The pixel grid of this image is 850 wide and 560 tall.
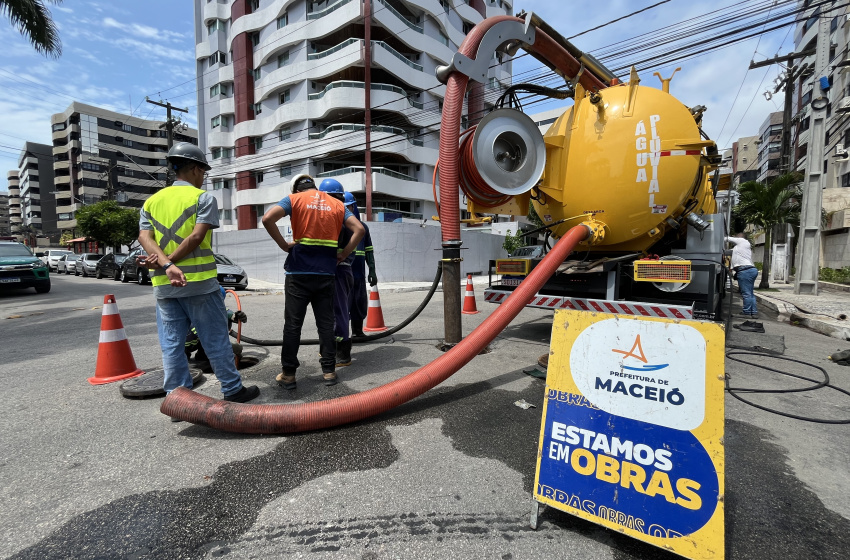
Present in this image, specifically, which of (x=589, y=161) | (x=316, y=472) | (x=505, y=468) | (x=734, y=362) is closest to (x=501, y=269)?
(x=589, y=161)

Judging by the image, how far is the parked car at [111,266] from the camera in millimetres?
17797

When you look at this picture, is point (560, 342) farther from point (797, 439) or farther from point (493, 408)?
point (797, 439)

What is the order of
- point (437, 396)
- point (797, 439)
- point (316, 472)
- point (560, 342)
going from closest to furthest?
point (560, 342)
point (316, 472)
point (797, 439)
point (437, 396)

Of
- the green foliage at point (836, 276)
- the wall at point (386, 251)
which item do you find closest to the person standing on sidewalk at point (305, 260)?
the wall at point (386, 251)

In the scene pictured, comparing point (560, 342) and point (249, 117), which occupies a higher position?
point (249, 117)

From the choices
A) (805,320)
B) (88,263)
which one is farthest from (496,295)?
(88,263)

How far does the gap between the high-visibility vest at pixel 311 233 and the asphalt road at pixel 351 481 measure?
1.13m

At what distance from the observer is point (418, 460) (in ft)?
7.76

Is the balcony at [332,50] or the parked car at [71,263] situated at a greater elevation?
the balcony at [332,50]

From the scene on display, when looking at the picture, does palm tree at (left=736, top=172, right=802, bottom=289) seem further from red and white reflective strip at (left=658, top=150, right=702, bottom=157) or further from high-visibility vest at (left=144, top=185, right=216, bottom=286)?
high-visibility vest at (left=144, top=185, right=216, bottom=286)

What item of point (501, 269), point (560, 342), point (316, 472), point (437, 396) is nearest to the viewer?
point (560, 342)

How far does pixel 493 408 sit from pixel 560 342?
135 cm

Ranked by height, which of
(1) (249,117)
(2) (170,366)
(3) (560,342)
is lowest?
(2) (170,366)

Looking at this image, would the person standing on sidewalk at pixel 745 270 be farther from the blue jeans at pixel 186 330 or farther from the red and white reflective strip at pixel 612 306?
the blue jeans at pixel 186 330
